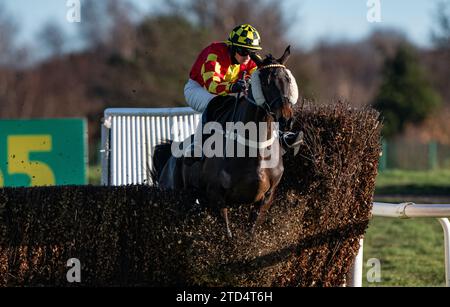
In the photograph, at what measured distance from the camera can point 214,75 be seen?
23.7ft

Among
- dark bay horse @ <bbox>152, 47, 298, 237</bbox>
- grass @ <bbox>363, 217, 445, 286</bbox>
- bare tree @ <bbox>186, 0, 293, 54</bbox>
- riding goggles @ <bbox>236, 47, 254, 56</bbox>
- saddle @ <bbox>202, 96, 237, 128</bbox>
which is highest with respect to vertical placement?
bare tree @ <bbox>186, 0, 293, 54</bbox>

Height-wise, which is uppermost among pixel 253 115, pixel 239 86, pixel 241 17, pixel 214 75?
pixel 241 17

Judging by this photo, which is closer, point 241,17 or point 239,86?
point 239,86

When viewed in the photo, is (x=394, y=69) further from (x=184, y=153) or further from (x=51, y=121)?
(x=184, y=153)

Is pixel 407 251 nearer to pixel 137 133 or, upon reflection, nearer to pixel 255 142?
pixel 137 133

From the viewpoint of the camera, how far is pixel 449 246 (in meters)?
6.55

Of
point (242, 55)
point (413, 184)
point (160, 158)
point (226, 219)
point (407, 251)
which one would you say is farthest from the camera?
point (413, 184)

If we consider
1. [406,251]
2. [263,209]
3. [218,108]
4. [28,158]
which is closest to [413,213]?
[263,209]

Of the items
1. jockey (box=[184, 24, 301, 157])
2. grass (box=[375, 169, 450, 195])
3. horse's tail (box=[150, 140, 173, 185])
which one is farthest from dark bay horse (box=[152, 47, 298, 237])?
grass (box=[375, 169, 450, 195])

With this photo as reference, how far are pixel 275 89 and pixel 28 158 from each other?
24.1 ft

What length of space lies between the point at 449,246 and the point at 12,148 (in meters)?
7.86

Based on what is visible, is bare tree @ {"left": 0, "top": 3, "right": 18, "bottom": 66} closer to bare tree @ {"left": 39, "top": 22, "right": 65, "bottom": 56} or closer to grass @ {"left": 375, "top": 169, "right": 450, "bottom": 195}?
bare tree @ {"left": 39, "top": 22, "right": 65, "bottom": 56}

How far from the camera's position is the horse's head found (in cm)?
596

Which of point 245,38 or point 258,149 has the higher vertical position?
point 245,38
